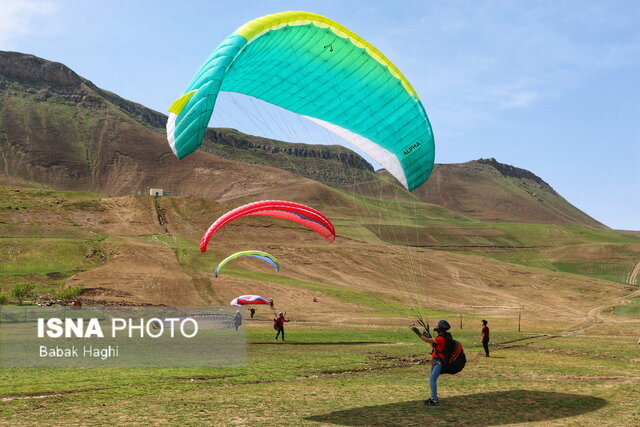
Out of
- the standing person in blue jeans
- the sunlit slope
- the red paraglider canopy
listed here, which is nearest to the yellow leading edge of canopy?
the standing person in blue jeans

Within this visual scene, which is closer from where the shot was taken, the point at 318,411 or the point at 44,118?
the point at 318,411

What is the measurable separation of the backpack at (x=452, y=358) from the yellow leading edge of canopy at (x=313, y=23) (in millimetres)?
6670

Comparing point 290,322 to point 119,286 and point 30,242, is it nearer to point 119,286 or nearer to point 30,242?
point 119,286

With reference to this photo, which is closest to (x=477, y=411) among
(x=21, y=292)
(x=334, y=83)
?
(x=334, y=83)

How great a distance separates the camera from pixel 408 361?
1900 cm

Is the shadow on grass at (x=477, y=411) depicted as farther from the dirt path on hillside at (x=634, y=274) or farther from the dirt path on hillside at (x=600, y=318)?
the dirt path on hillside at (x=634, y=274)

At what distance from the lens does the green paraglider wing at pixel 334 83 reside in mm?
12906

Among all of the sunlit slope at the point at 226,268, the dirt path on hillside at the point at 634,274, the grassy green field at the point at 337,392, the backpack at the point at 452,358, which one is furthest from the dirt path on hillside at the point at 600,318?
the backpack at the point at 452,358

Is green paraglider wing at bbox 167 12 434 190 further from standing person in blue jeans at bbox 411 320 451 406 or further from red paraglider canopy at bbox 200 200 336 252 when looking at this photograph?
red paraglider canopy at bbox 200 200 336 252

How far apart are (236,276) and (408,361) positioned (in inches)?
1655

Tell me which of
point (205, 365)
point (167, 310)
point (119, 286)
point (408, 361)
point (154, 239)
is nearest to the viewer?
point (205, 365)

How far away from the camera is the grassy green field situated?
10.1m

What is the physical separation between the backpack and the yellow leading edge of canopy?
6670mm

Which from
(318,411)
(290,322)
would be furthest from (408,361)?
(290,322)
